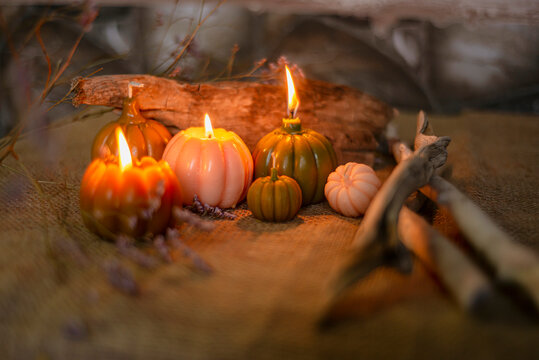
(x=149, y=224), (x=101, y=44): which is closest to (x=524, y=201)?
(x=149, y=224)

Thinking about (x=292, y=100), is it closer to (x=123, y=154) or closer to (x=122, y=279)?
(x=123, y=154)

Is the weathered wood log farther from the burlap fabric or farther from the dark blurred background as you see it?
the dark blurred background

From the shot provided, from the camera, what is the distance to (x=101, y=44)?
1983 millimetres

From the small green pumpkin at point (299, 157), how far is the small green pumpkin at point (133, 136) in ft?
0.83

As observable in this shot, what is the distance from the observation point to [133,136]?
1.04 m

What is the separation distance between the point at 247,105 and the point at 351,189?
407 millimetres

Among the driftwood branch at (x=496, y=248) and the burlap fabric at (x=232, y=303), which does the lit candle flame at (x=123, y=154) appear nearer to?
the burlap fabric at (x=232, y=303)

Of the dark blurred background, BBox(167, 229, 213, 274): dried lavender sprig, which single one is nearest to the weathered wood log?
BBox(167, 229, 213, 274): dried lavender sprig

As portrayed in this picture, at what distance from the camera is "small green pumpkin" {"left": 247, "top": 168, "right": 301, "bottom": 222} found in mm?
910

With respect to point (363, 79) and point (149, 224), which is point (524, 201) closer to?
point (149, 224)

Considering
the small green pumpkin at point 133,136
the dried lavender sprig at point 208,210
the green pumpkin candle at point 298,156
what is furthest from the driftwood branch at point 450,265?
the small green pumpkin at point 133,136

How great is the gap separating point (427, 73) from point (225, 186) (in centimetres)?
141

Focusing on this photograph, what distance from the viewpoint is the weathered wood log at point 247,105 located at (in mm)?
1116

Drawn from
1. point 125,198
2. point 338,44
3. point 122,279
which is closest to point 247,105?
point 125,198
